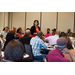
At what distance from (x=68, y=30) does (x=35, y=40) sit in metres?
5.36

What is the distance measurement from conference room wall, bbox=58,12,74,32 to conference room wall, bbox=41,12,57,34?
373mm

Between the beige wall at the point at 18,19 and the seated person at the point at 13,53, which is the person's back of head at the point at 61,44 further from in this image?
the beige wall at the point at 18,19

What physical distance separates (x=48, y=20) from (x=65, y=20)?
1.26 metres

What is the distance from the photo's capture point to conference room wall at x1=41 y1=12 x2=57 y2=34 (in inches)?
356

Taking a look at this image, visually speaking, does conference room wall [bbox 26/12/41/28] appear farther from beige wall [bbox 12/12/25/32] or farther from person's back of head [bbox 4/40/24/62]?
→ person's back of head [bbox 4/40/24/62]

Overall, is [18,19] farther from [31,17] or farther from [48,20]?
[48,20]

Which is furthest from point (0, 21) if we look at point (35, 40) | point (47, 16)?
point (35, 40)

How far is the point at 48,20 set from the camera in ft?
29.8

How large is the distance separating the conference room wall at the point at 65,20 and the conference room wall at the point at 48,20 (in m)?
0.37

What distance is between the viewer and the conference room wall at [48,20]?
29.7 ft
